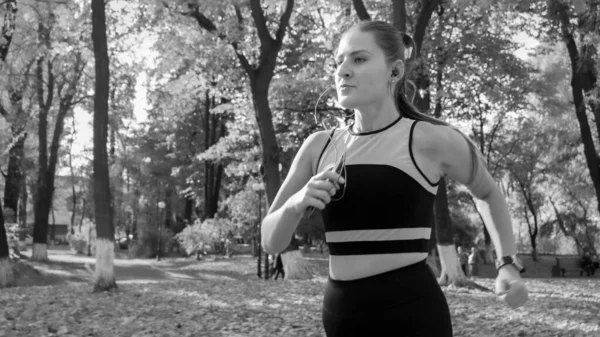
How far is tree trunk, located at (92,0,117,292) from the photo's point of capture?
13.9 metres

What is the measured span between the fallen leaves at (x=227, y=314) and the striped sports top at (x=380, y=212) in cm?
638

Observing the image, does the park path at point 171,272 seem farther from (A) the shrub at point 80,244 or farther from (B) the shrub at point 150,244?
(A) the shrub at point 80,244

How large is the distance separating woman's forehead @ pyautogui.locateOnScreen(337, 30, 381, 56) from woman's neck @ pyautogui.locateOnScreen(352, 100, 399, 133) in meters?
0.21

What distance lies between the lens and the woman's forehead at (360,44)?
7.29ft

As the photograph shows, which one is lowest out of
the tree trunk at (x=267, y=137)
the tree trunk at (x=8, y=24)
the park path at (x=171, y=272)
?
the park path at (x=171, y=272)

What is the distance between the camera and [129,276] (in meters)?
25.6

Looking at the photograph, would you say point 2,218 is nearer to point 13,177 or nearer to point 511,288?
point 13,177

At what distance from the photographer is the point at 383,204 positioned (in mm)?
2070

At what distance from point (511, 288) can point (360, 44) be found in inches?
41.5

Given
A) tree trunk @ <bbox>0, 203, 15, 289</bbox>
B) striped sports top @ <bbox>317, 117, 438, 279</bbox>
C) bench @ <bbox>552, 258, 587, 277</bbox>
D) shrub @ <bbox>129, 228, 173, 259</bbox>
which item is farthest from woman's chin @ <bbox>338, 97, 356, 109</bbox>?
shrub @ <bbox>129, 228, 173, 259</bbox>

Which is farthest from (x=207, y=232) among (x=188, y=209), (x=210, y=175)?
(x=188, y=209)

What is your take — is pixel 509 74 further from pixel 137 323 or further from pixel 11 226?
pixel 11 226

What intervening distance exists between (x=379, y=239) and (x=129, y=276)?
25.1 m

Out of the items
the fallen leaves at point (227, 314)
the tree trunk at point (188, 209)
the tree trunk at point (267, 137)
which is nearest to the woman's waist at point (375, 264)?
the fallen leaves at point (227, 314)
